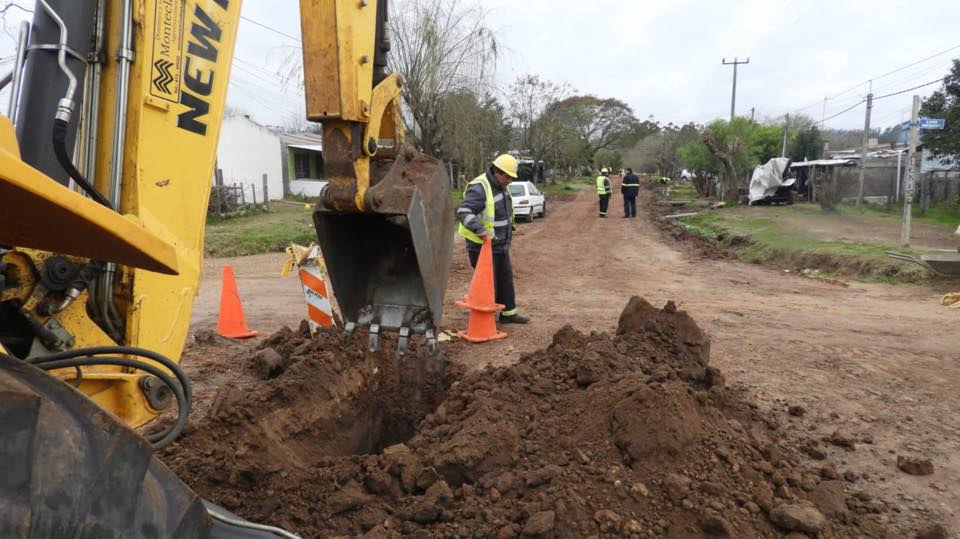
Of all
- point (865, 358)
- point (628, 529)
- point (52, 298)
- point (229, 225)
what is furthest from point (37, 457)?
point (229, 225)

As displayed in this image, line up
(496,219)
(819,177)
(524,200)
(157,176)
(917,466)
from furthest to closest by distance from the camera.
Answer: (819,177) < (524,200) < (496,219) < (917,466) < (157,176)

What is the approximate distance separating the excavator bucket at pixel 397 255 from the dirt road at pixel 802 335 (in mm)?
1550

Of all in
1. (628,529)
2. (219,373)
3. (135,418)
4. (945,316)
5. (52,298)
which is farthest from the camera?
(945,316)

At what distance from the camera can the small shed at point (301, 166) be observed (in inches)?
1259

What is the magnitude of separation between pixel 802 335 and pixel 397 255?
4.60 metres

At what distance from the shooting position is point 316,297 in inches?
234

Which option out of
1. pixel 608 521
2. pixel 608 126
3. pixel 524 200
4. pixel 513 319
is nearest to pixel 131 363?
pixel 608 521

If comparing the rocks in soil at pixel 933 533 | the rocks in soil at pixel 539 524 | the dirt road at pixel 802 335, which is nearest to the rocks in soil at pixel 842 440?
the dirt road at pixel 802 335

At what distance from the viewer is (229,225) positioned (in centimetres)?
2050

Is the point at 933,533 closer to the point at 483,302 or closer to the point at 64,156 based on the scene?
the point at 64,156

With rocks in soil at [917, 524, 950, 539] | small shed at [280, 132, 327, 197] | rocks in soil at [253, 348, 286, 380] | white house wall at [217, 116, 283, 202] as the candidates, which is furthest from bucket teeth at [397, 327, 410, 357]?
small shed at [280, 132, 327, 197]

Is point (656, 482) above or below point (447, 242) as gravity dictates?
below

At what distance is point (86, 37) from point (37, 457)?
1.63 m

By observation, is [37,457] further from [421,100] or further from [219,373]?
[421,100]
